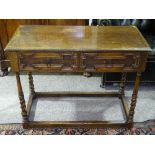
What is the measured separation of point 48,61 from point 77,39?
27 cm

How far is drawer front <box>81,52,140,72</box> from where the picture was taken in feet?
5.18

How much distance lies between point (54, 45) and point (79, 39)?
0.68 feet

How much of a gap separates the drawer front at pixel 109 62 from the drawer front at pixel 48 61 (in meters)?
0.08

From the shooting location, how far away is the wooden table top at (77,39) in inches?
60.9

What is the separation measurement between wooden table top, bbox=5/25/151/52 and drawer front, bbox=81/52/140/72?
2.2 inches

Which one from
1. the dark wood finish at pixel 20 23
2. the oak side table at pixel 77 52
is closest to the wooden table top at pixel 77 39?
the oak side table at pixel 77 52

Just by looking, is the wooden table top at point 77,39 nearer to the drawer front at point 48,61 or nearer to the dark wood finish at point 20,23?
the drawer front at point 48,61

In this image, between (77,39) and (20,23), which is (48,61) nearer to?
(77,39)

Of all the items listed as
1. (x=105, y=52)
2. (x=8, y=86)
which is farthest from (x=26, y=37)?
(x=8, y=86)

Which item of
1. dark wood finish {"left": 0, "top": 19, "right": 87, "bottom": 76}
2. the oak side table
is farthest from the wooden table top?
dark wood finish {"left": 0, "top": 19, "right": 87, "bottom": 76}

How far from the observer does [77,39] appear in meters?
1.69

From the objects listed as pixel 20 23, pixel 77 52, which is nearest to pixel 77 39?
pixel 77 52

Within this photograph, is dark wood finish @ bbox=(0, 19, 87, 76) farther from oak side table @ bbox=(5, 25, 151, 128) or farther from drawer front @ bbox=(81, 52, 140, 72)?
drawer front @ bbox=(81, 52, 140, 72)

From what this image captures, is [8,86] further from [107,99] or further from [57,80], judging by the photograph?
[107,99]
